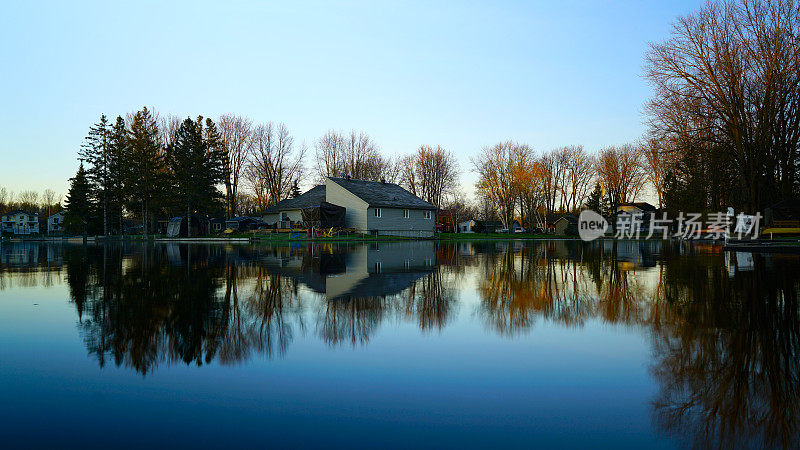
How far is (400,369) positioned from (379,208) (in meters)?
42.2

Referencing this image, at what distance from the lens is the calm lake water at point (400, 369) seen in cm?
332

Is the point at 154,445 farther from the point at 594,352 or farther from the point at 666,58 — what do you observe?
the point at 666,58

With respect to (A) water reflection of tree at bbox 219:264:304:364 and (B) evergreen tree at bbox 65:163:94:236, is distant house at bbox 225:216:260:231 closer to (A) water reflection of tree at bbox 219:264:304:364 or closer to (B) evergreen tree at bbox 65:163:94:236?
(B) evergreen tree at bbox 65:163:94:236

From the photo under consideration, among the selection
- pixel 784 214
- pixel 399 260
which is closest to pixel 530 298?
pixel 399 260

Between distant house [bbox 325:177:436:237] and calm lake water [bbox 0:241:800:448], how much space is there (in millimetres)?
36240

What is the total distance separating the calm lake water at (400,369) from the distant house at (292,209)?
39.6m

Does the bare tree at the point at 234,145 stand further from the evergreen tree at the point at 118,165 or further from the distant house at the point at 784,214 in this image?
the distant house at the point at 784,214

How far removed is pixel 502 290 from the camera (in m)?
10.4

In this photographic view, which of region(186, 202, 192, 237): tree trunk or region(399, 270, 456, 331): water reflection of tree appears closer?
region(399, 270, 456, 331): water reflection of tree

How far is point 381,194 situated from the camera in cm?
4941

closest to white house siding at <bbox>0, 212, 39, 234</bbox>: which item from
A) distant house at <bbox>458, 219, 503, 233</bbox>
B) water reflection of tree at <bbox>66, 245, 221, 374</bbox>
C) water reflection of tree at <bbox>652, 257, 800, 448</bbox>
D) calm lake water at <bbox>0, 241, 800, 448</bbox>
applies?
distant house at <bbox>458, 219, 503, 233</bbox>

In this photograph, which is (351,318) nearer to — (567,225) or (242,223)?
(242,223)

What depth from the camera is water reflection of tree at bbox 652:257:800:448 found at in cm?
333

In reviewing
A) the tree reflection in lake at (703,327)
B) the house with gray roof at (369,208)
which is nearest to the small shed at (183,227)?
the house with gray roof at (369,208)
